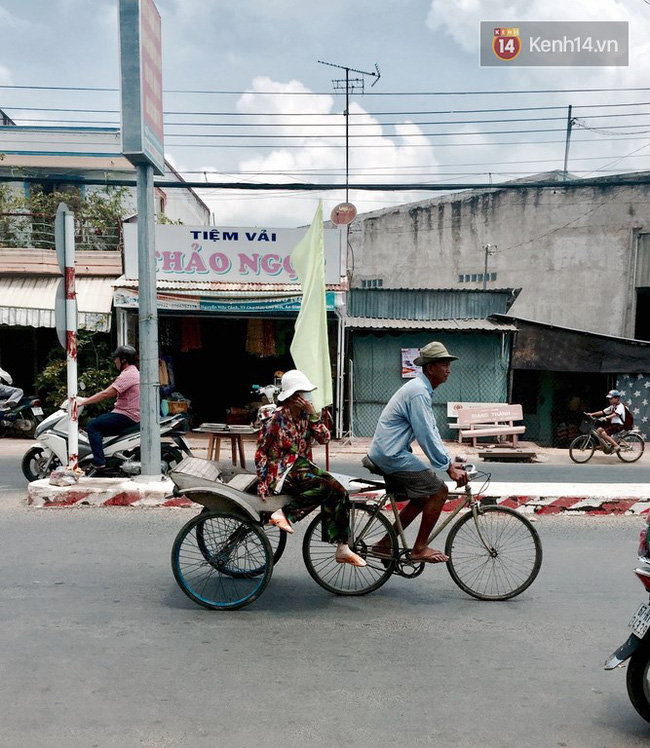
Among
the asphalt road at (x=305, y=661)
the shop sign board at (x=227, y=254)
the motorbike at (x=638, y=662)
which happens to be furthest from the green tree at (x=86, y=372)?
the motorbike at (x=638, y=662)

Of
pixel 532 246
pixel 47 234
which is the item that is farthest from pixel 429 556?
pixel 532 246

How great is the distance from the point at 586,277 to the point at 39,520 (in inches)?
783

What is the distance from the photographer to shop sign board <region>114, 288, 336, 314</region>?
1370 cm

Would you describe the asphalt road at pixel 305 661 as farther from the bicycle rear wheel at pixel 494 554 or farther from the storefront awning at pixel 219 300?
the storefront awning at pixel 219 300

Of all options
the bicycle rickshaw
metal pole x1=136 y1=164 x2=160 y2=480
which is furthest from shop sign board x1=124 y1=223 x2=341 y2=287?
the bicycle rickshaw

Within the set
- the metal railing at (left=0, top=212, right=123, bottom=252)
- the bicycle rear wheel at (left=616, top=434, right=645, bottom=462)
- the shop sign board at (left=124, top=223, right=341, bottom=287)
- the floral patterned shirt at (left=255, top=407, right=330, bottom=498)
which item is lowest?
the bicycle rear wheel at (left=616, top=434, right=645, bottom=462)

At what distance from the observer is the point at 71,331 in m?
7.68

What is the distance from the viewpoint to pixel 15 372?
16469 mm

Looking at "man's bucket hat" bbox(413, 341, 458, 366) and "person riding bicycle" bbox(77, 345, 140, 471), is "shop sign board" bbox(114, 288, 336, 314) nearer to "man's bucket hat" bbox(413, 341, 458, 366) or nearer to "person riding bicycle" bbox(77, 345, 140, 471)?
"person riding bicycle" bbox(77, 345, 140, 471)

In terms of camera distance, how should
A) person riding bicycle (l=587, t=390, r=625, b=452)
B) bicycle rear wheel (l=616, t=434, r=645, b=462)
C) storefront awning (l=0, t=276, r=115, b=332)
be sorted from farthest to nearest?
1. storefront awning (l=0, t=276, r=115, b=332)
2. bicycle rear wheel (l=616, t=434, r=645, b=462)
3. person riding bicycle (l=587, t=390, r=625, b=452)

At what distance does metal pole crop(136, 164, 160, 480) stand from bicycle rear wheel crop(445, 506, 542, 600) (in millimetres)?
4084

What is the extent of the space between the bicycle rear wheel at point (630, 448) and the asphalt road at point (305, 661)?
836 cm

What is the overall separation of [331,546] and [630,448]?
10344 mm

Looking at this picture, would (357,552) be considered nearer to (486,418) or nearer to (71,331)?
(71,331)
